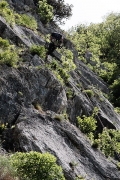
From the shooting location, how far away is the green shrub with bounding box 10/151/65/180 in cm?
929

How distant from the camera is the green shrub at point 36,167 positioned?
9.29 meters

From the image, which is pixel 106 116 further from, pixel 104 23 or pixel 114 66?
pixel 104 23

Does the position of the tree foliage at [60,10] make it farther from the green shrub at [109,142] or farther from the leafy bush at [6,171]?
the leafy bush at [6,171]

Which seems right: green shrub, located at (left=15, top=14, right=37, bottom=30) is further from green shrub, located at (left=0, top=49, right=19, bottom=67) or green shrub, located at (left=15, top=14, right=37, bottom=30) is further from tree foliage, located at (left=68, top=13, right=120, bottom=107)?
green shrub, located at (left=0, top=49, right=19, bottom=67)

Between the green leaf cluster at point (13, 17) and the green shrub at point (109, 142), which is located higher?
the green leaf cluster at point (13, 17)

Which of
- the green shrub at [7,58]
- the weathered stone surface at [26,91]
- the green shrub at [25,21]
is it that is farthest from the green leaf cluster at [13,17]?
the green shrub at [7,58]

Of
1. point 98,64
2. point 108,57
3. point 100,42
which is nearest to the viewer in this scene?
point 98,64


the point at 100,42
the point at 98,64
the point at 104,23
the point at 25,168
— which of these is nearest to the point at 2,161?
the point at 25,168

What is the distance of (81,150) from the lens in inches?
564

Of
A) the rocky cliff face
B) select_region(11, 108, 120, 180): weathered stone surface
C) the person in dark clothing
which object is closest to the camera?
select_region(11, 108, 120, 180): weathered stone surface

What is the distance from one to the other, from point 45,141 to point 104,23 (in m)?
51.9

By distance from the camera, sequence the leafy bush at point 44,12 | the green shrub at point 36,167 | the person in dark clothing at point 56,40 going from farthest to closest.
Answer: the leafy bush at point 44,12 → the person in dark clothing at point 56,40 → the green shrub at point 36,167

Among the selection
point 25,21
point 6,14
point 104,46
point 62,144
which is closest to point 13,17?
point 6,14

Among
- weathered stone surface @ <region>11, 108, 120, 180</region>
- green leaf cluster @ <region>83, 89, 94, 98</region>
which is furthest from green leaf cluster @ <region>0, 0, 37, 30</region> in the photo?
weathered stone surface @ <region>11, 108, 120, 180</region>
